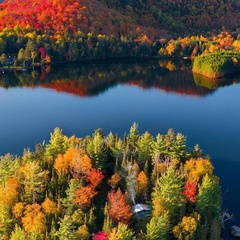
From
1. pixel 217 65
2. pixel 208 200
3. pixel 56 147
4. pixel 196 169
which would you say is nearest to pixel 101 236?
pixel 208 200

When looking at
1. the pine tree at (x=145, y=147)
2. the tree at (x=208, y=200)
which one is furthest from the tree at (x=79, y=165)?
the tree at (x=208, y=200)

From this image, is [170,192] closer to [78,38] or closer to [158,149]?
[158,149]

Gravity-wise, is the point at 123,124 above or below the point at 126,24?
below

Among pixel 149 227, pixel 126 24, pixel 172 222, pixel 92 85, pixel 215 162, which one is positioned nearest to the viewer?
pixel 149 227

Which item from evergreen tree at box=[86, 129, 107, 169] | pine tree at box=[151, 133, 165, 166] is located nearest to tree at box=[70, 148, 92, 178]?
evergreen tree at box=[86, 129, 107, 169]

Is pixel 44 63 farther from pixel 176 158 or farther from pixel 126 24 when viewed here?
pixel 176 158

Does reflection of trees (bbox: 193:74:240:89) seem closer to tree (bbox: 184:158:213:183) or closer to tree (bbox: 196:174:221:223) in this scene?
tree (bbox: 184:158:213:183)

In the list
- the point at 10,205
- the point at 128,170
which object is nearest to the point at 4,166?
the point at 10,205
